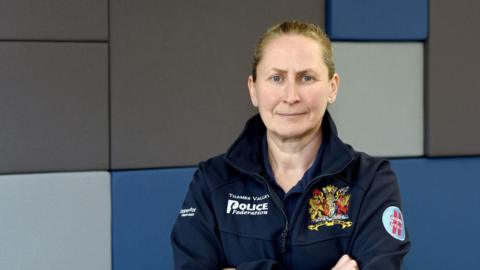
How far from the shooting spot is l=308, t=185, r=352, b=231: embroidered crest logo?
1.38 metres

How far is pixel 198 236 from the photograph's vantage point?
1420 mm

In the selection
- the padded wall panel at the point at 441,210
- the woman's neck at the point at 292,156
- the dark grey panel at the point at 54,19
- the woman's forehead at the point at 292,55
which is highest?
the dark grey panel at the point at 54,19

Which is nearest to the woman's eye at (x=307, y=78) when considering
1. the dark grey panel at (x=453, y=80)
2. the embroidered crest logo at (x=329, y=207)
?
the embroidered crest logo at (x=329, y=207)

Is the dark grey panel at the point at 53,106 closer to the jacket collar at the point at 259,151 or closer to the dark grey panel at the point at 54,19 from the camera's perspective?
the dark grey panel at the point at 54,19

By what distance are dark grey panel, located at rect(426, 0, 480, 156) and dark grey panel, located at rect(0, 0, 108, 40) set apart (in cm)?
109

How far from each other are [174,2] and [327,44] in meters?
0.73

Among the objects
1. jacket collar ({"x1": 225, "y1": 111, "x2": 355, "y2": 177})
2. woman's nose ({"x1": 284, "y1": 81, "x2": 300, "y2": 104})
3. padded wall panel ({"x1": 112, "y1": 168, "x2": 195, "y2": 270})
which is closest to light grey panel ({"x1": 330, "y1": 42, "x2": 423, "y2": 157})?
padded wall panel ({"x1": 112, "y1": 168, "x2": 195, "y2": 270})

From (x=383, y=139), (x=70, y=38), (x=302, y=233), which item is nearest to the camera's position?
→ (x=302, y=233)

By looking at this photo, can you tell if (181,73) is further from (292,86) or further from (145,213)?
(292,86)

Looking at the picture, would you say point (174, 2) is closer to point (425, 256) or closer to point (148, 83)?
point (148, 83)

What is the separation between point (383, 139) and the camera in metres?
2.23

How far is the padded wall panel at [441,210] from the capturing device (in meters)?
2.22

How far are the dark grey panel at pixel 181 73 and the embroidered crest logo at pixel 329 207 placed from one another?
730 millimetres

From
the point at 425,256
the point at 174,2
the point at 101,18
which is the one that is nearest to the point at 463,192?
the point at 425,256
